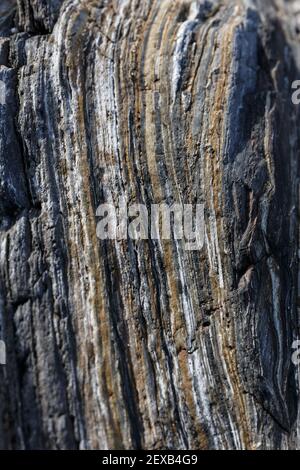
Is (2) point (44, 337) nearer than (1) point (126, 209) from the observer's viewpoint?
Yes

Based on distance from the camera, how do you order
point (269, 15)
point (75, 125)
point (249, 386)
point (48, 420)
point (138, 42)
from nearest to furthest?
point (48, 420)
point (249, 386)
point (75, 125)
point (138, 42)
point (269, 15)

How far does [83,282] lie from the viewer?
6.51m

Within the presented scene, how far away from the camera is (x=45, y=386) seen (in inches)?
242

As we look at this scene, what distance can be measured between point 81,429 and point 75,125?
3856 mm

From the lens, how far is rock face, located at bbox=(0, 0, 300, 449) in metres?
6.28

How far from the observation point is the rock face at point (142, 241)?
6.28 meters

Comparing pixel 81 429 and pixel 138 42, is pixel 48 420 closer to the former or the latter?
pixel 81 429

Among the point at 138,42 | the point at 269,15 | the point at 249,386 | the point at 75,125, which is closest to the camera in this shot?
the point at 249,386

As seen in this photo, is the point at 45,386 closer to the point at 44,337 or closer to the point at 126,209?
the point at 44,337

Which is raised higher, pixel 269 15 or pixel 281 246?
pixel 269 15

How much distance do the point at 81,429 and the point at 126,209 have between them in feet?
9.10

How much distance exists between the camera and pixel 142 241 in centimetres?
681

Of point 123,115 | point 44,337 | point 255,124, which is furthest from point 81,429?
point 255,124

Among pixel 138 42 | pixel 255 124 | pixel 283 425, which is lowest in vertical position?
pixel 283 425
